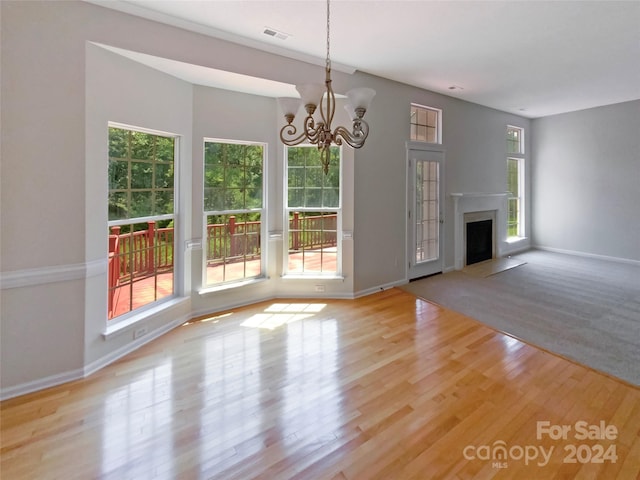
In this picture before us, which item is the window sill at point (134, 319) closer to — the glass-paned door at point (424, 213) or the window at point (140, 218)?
the window at point (140, 218)

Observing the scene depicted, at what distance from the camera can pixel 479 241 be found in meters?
6.35

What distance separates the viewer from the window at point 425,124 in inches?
203

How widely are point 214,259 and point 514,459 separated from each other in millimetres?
3395

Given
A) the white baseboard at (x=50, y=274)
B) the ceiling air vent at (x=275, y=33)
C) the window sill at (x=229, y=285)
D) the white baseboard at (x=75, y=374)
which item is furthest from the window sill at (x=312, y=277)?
the ceiling air vent at (x=275, y=33)

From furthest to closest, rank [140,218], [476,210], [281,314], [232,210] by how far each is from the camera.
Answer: [476,210] → [232,210] → [281,314] → [140,218]

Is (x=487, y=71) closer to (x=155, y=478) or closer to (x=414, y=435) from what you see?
(x=414, y=435)

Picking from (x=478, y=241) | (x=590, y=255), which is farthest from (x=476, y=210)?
(x=590, y=255)

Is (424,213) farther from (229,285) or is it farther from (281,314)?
(229,285)

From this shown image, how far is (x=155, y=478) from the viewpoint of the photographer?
1641 millimetres

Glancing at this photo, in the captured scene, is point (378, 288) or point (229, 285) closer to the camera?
point (229, 285)

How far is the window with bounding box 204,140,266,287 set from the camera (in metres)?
3.91

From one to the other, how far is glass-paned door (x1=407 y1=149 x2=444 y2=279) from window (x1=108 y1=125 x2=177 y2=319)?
11.1ft

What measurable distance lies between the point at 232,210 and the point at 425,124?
11.4 feet

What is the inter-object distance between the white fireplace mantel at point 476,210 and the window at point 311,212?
8.22 ft
